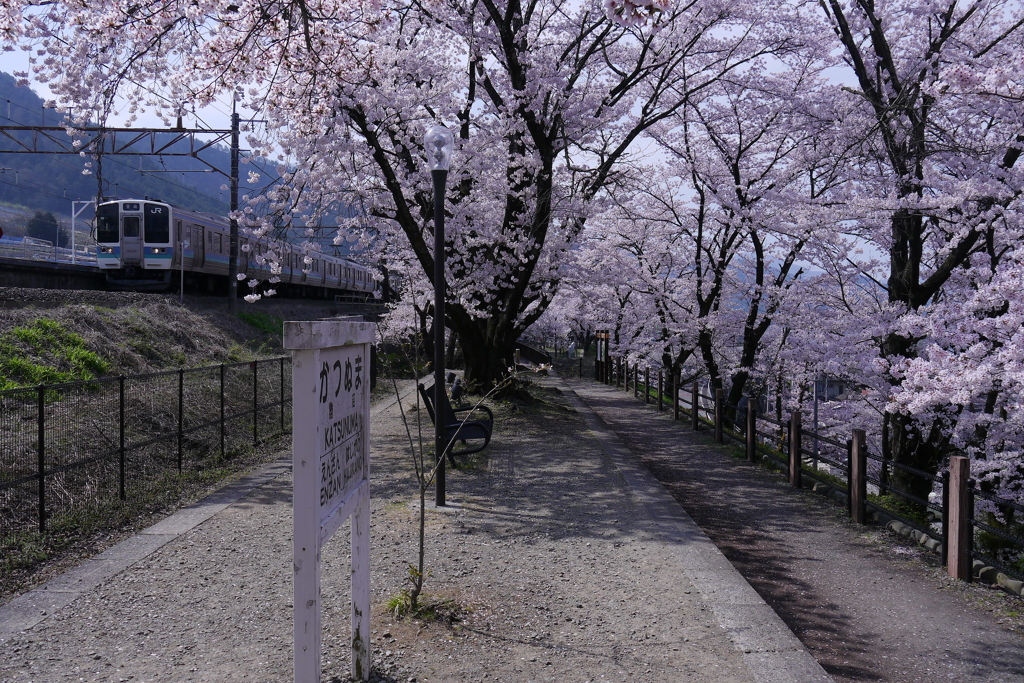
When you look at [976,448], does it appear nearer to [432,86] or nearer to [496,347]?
[496,347]

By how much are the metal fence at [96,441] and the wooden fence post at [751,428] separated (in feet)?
23.8

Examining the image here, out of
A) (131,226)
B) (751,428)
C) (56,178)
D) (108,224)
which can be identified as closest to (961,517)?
(751,428)

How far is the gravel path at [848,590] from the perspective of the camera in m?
4.30

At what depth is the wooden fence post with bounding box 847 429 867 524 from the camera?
774 centimetres

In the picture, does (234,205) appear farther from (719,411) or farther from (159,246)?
(719,411)

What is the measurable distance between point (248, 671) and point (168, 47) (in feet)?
30.2

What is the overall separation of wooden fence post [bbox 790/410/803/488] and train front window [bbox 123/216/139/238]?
755 inches

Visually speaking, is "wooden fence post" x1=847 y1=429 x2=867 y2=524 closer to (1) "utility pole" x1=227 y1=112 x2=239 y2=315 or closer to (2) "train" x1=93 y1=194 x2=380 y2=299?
(2) "train" x1=93 y1=194 x2=380 y2=299

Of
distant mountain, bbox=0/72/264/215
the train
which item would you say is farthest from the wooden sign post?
distant mountain, bbox=0/72/264/215

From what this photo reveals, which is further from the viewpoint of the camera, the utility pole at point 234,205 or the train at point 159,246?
the train at point 159,246

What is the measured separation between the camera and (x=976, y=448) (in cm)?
1099

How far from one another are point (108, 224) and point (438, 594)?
20.6 meters

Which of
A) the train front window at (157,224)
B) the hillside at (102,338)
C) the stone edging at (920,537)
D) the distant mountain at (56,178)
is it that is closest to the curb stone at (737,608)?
the stone edging at (920,537)

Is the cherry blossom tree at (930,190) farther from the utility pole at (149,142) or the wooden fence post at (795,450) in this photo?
the utility pole at (149,142)
